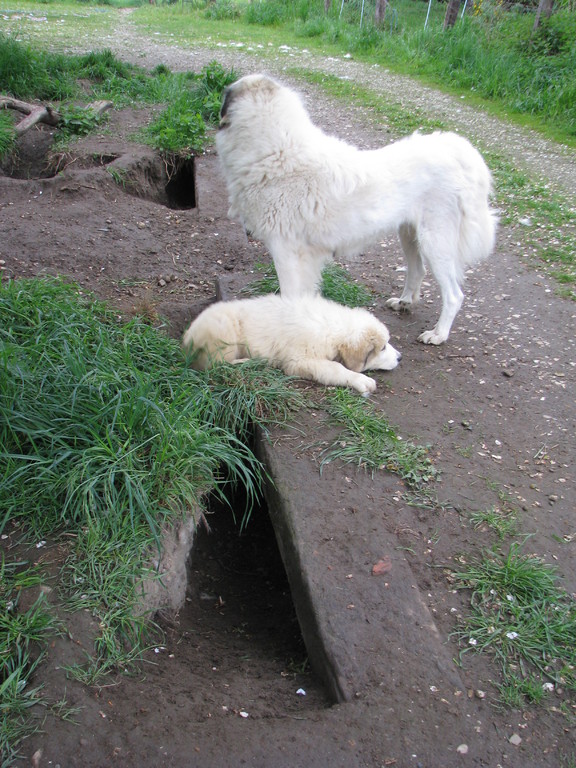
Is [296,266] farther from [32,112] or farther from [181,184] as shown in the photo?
[32,112]

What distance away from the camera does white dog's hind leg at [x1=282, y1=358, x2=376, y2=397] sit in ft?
11.2

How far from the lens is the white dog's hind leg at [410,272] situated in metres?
4.16

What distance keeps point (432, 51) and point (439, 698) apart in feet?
38.2

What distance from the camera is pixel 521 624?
2254mm

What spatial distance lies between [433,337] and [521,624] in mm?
2158

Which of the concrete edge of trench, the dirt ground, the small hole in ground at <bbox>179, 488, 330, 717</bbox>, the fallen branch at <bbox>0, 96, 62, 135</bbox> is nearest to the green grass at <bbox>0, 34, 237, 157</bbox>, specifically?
the fallen branch at <bbox>0, 96, 62, 135</bbox>

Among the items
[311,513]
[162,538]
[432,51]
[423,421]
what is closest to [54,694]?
[162,538]

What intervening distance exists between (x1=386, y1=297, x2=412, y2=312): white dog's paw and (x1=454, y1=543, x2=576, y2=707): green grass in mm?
2260

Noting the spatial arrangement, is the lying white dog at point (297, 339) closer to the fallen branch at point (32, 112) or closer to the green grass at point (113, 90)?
the green grass at point (113, 90)

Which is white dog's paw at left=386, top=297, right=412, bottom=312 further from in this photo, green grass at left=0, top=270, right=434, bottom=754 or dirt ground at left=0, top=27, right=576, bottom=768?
green grass at left=0, top=270, right=434, bottom=754

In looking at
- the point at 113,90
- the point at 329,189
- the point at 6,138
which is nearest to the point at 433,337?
the point at 329,189

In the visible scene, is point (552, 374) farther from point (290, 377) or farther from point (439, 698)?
point (439, 698)

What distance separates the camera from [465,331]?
14.0ft

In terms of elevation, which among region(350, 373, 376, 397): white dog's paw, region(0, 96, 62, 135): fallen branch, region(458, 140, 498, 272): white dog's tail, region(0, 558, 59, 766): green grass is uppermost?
region(458, 140, 498, 272): white dog's tail
